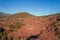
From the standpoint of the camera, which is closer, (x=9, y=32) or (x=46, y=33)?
(x=46, y=33)

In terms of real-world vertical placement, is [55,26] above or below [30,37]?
above

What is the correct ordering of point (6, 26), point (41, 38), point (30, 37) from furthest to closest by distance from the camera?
point (6, 26) < point (30, 37) < point (41, 38)

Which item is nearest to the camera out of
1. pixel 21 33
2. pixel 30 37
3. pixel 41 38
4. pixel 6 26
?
pixel 41 38

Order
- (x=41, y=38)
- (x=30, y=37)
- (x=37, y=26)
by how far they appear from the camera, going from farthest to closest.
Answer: (x=37, y=26), (x=30, y=37), (x=41, y=38)

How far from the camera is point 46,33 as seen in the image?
2250 cm

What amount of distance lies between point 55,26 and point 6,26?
12.4m

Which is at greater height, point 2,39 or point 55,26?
point 55,26

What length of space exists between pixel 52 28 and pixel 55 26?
752 mm

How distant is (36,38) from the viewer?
21969 millimetres

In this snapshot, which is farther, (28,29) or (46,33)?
(28,29)

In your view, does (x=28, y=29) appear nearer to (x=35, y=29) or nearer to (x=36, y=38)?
(x=35, y=29)

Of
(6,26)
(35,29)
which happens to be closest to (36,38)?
(35,29)

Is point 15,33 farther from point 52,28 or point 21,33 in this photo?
point 52,28

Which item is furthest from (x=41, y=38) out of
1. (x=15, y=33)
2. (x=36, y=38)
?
(x=15, y=33)
